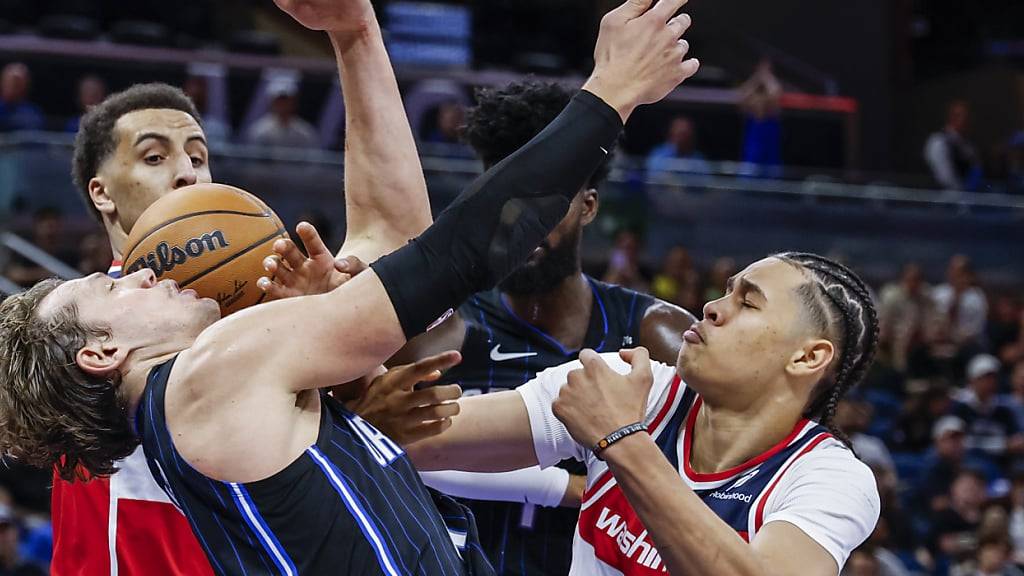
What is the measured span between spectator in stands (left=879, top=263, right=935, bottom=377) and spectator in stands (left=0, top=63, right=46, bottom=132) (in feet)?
24.1

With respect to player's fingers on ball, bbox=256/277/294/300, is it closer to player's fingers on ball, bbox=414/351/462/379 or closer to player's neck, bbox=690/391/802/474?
player's fingers on ball, bbox=414/351/462/379

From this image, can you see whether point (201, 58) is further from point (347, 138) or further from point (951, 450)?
point (347, 138)

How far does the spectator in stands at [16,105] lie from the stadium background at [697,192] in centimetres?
2

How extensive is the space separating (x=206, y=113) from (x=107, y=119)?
780 centimetres

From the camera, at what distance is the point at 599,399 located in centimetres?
272

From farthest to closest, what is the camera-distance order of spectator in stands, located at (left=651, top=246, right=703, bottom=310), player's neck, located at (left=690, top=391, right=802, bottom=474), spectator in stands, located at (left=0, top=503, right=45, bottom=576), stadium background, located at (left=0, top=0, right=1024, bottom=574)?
spectator in stands, located at (left=651, top=246, right=703, bottom=310) < stadium background, located at (left=0, top=0, right=1024, bottom=574) < spectator in stands, located at (left=0, top=503, right=45, bottom=576) < player's neck, located at (left=690, top=391, right=802, bottom=474)

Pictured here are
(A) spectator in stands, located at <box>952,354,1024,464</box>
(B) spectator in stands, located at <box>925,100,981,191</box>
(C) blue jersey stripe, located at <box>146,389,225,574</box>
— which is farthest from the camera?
(B) spectator in stands, located at <box>925,100,981,191</box>

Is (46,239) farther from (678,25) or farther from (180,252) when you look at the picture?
(678,25)

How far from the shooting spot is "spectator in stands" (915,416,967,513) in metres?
9.75

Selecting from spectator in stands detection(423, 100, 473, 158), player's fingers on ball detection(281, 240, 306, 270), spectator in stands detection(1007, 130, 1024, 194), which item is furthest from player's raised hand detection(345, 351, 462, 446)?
spectator in stands detection(1007, 130, 1024, 194)

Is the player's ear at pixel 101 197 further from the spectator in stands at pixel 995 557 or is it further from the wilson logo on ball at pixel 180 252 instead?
the spectator in stands at pixel 995 557

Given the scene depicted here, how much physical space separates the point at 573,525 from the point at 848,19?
15.0 m

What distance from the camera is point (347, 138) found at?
325 cm

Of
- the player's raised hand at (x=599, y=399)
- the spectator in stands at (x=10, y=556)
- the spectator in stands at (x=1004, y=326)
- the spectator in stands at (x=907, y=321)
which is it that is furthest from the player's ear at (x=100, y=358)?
the spectator in stands at (x=1004, y=326)
